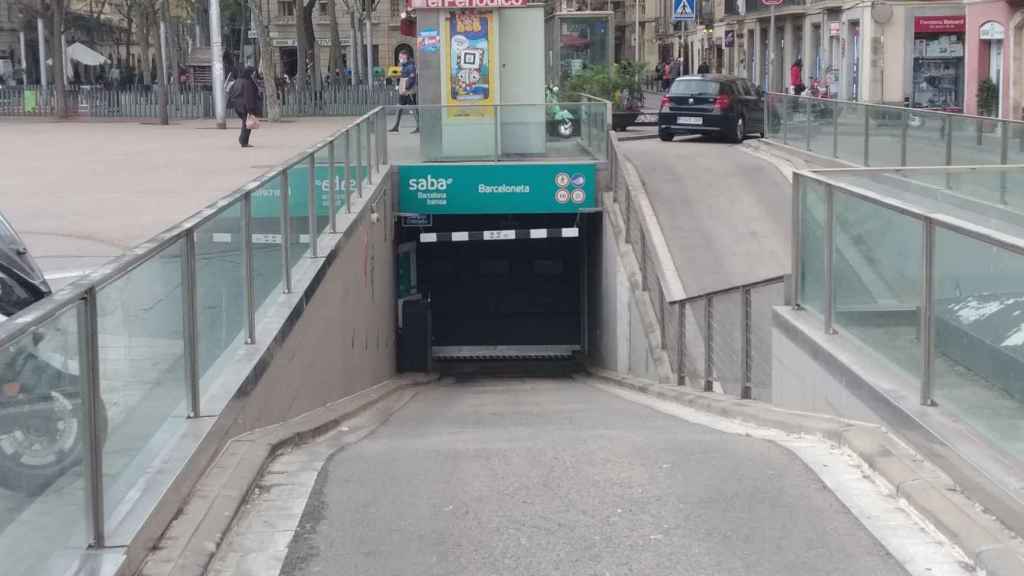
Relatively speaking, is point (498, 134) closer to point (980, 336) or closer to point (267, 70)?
point (267, 70)

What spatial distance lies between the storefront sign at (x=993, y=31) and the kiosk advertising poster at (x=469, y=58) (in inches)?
524

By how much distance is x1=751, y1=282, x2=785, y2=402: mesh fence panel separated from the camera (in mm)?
12312

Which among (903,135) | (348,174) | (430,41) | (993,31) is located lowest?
(348,174)

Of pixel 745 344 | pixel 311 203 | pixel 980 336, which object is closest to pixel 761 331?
pixel 745 344

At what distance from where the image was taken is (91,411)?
4.67 metres

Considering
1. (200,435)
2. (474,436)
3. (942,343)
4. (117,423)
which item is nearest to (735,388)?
(474,436)

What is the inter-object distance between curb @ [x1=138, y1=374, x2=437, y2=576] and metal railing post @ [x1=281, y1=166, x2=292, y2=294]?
197 centimetres

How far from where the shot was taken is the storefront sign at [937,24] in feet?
146

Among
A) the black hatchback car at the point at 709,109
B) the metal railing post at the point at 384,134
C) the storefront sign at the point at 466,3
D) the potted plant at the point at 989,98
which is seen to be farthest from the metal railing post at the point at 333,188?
the potted plant at the point at 989,98

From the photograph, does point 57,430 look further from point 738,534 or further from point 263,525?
point 738,534

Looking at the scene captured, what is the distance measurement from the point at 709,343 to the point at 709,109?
17.0 metres

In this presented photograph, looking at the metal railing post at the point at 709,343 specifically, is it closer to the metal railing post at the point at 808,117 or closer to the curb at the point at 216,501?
the curb at the point at 216,501

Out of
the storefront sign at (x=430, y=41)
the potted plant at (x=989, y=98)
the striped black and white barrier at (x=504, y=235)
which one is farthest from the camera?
the potted plant at (x=989, y=98)

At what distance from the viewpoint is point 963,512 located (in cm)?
547
